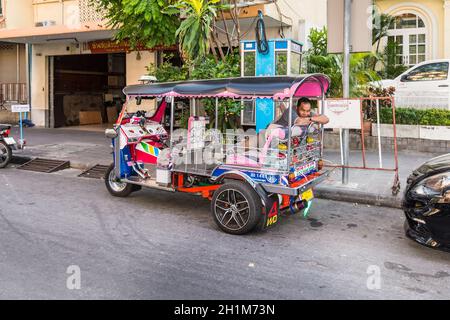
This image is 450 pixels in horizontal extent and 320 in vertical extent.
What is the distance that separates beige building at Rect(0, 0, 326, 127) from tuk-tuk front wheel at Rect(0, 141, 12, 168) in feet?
16.8

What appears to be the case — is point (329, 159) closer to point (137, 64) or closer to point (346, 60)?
point (346, 60)

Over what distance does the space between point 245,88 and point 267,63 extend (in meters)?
5.15

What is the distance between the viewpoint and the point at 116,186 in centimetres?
759

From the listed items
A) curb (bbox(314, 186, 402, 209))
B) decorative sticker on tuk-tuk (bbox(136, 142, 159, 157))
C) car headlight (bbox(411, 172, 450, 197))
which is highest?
decorative sticker on tuk-tuk (bbox(136, 142, 159, 157))

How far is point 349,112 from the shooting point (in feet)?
24.5


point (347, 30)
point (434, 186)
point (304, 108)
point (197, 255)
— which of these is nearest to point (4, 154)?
point (197, 255)

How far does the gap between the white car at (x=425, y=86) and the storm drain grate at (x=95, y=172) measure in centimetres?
738

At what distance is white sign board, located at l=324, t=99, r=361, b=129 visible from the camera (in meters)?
7.41

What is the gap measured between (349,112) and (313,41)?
206 inches

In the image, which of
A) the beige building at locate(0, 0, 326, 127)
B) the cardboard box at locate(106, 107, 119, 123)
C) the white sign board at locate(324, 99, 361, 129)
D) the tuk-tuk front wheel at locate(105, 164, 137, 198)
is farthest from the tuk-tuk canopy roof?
the cardboard box at locate(106, 107, 119, 123)

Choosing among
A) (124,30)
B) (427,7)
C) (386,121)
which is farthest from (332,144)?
(427,7)

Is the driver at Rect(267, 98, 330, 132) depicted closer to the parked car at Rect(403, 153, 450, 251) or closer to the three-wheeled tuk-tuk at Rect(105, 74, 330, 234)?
the three-wheeled tuk-tuk at Rect(105, 74, 330, 234)

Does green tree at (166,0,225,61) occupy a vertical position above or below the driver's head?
above

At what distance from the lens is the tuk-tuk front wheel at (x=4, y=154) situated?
34.6ft
